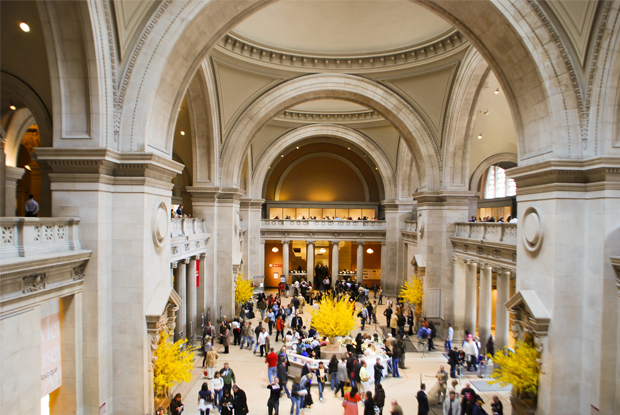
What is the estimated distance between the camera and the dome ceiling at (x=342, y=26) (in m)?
13.3

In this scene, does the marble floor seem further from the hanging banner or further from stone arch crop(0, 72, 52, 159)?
stone arch crop(0, 72, 52, 159)

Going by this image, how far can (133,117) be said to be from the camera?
7.15 meters

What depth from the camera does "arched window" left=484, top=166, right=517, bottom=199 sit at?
70.8ft

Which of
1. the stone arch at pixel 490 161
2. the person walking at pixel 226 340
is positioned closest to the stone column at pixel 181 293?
the person walking at pixel 226 340

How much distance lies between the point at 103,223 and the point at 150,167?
4.28 ft

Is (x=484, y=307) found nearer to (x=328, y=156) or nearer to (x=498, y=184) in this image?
(x=498, y=184)

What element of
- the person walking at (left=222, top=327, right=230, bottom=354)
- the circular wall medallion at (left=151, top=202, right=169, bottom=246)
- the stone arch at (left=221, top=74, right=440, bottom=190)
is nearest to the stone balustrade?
the stone arch at (left=221, top=74, right=440, bottom=190)

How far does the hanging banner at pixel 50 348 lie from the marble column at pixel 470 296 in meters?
12.0

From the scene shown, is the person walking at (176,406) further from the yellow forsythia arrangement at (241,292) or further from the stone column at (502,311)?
the yellow forsythia arrangement at (241,292)

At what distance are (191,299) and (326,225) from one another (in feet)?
42.5

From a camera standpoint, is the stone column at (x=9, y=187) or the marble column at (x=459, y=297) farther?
the marble column at (x=459, y=297)

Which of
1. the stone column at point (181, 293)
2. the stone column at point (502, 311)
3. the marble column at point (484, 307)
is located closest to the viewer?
the stone column at point (502, 311)

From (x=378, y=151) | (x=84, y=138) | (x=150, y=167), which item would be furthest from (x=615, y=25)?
(x=378, y=151)

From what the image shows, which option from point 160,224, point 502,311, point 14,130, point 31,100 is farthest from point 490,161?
point 14,130
